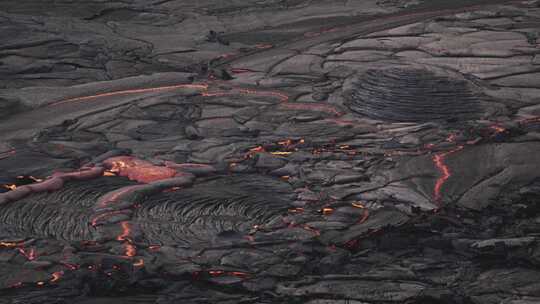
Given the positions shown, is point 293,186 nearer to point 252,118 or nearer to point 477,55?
point 252,118

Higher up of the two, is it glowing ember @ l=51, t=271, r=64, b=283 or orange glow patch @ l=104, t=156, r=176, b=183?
orange glow patch @ l=104, t=156, r=176, b=183

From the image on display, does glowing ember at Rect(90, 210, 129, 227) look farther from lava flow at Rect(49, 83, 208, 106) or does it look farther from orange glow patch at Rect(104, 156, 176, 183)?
lava flow at Rect(49, 83, 208, 106)

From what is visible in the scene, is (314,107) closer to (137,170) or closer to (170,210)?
(137,170)

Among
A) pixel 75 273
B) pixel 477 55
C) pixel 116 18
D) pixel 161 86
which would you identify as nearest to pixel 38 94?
pixel 161 86

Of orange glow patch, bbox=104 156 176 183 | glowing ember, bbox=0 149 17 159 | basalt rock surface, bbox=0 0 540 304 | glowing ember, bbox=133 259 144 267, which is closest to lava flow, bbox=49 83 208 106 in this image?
basalt rock surface, bbox=0 0 540 304

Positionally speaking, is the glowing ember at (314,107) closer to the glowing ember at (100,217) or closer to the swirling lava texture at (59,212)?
the swirling lava texture at (59,212)

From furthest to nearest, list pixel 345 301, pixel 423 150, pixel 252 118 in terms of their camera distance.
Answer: pixel 252 118
pixel 423 150
pixel 345 301
